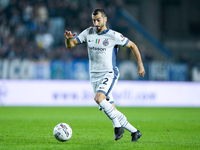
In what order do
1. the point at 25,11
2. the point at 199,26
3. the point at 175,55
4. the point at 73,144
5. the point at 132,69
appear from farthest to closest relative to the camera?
the point at 199,26 → the point at 175,55 → the point at 25,11 → the point at 132,69 → the point at 73,144

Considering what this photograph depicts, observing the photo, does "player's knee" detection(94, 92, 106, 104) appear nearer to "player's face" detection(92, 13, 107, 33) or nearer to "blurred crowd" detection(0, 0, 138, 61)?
"player's face" detection(92, 13, 107, 33)

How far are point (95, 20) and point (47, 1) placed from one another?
15.6m

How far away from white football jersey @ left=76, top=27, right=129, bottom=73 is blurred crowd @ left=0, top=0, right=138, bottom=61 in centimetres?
1161

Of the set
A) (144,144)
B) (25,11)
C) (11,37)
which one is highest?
(25,11)

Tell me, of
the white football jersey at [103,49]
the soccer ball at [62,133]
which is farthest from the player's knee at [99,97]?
the soccer ball at [62,133]

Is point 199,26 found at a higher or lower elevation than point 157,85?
higher

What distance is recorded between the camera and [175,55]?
83.7 feet

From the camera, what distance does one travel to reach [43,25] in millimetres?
19672

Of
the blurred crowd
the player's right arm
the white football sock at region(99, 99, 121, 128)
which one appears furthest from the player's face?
the blurred crowd

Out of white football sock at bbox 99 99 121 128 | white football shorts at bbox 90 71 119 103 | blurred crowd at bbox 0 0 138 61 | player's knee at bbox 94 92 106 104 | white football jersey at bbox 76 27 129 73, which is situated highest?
blurred crowd at bbox 0 0 138 61

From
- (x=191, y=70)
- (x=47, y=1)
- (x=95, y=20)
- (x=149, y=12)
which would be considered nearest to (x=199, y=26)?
(x=149, y=12)

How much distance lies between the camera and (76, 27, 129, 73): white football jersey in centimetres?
638

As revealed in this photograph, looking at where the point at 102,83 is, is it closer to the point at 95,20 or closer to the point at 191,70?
the point at 95,20

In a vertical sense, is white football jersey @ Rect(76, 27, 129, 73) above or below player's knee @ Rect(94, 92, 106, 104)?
above
